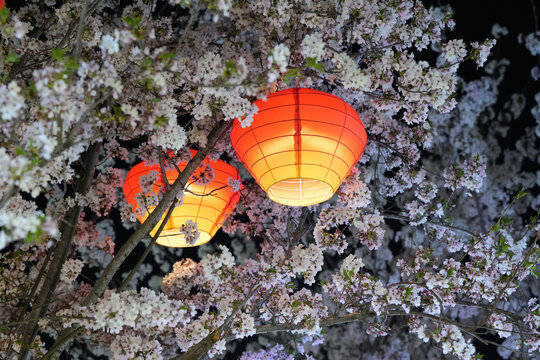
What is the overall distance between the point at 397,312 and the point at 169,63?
8.04ft

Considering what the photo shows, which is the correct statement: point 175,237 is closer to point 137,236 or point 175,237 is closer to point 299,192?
point 137,236

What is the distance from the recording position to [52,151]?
6.79ft

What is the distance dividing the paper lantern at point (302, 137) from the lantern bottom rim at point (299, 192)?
0.66 feet

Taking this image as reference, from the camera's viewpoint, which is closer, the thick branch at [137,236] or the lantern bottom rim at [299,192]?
the thick branch at [137,236]

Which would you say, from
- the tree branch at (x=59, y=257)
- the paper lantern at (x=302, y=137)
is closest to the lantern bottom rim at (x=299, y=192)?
the paper lantern at (x=302, y=137)

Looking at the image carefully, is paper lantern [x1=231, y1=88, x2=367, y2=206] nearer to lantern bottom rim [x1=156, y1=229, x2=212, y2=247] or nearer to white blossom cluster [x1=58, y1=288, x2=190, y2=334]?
white blossom cluster [x1=58, y1=288, x2=190, y2=334]

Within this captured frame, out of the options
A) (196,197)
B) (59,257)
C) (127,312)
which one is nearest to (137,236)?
(127,312)

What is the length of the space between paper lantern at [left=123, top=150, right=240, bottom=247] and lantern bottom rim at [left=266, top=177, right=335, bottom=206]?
1.69 feet

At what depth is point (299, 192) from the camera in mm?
3324

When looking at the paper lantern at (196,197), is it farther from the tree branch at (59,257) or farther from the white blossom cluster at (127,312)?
the white blossom cluster at (127,312)

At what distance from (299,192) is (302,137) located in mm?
557

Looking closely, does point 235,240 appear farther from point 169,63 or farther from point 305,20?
point 169,63

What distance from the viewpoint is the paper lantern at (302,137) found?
2.87 m

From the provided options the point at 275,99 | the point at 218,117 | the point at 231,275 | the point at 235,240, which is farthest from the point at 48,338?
the point at 275,99
